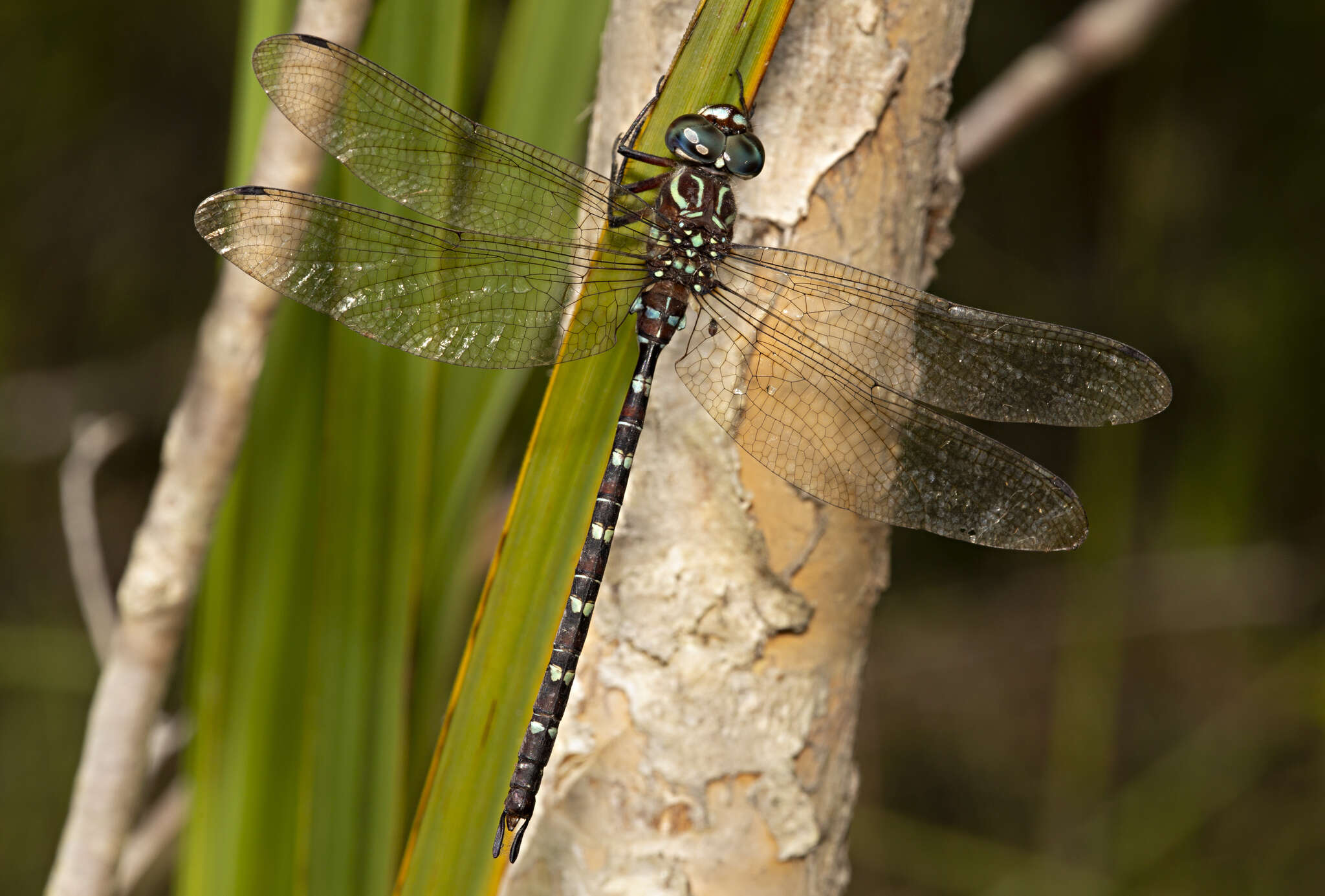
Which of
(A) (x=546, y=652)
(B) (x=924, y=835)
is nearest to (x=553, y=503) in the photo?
(A) (x=546, y=652)

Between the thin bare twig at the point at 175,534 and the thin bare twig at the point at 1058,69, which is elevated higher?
the thin bare twig at the point at 1058,69

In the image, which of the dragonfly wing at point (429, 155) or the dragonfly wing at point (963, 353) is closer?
the dragonfly wing at point (429, 155)

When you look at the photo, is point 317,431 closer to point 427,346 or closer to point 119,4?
point 427,346

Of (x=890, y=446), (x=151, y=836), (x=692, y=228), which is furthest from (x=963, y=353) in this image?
(x=151, y=836)

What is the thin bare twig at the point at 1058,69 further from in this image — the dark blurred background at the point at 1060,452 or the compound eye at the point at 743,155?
the dark blurred background at the point at 1060,452

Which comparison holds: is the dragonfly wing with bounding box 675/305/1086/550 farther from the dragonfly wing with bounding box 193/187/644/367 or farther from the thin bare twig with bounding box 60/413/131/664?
the thin bare twig with bounding box 60/413/131/664

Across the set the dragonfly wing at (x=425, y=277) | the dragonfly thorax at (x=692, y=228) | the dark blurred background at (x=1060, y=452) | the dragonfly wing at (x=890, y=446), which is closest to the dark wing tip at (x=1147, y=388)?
the dragonfly wing at (x=890, y=446)
